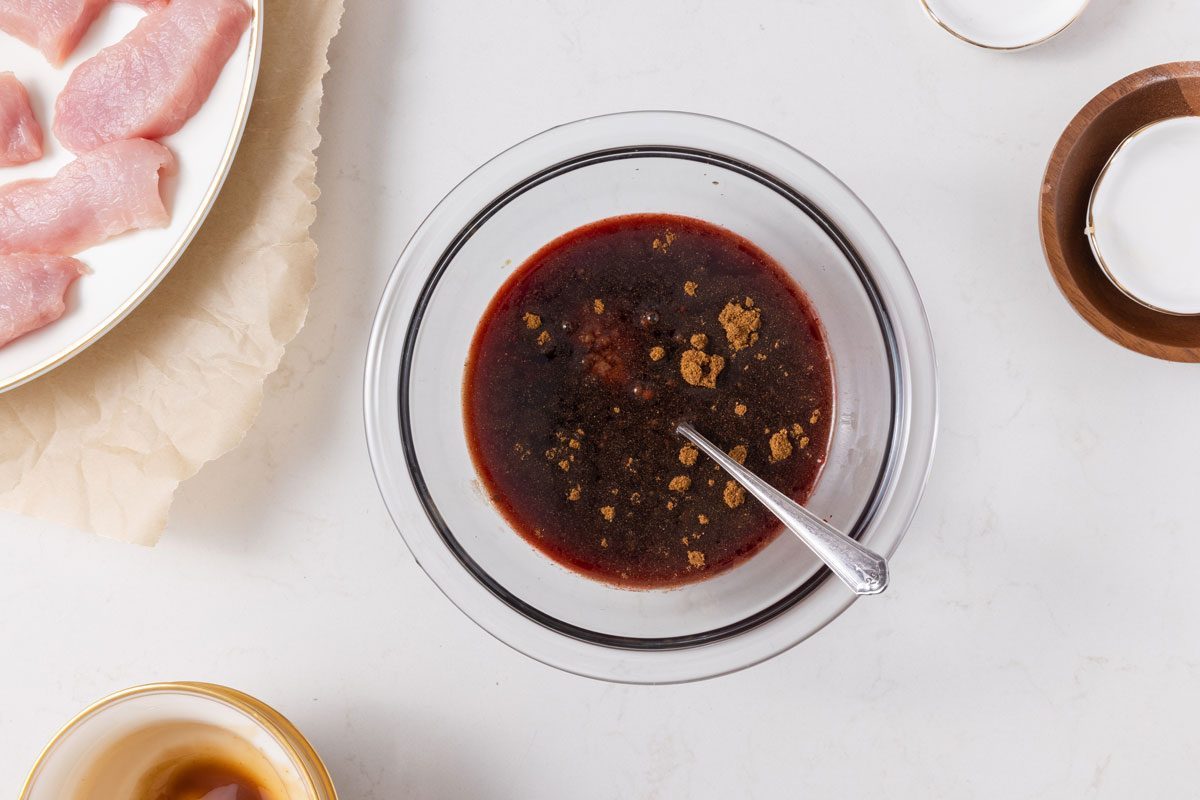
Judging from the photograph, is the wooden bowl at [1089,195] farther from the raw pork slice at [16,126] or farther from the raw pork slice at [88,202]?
the raw pork slice at [16,126]

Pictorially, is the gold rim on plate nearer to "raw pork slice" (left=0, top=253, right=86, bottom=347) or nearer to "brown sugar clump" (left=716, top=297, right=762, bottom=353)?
"raw pork slice" (left=0, top=253, right=86, bottom=347)

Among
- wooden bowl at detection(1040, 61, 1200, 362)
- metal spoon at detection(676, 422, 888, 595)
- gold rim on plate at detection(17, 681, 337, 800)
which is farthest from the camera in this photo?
wooden bowl at detection(1040, 61, 1200, 362)

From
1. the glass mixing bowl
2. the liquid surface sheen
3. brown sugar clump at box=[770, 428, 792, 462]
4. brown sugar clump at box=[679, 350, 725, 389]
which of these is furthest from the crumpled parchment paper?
brown sugar clump at box=[770, 428, 792, 462]

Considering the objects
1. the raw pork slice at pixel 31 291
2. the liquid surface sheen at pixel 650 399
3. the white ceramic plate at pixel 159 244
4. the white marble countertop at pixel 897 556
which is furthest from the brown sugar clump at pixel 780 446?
the raw pork slice at pixel 31 291

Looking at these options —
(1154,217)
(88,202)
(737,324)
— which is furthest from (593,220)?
(1154,217)

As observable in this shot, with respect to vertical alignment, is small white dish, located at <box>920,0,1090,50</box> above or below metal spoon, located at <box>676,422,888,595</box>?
above

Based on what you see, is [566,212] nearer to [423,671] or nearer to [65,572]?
[423,671]

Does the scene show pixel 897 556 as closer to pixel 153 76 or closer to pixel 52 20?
pixel 153 76
